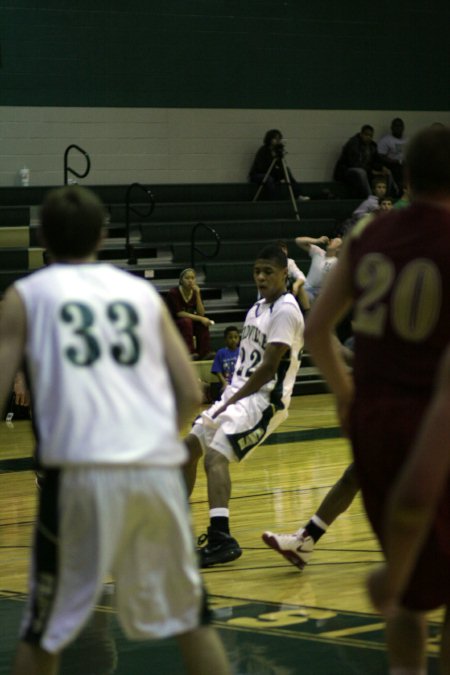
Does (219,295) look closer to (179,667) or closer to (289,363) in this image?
(289,363)

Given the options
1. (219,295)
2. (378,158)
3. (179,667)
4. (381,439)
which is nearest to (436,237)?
(381,439)

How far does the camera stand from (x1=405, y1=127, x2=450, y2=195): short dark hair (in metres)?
3.13

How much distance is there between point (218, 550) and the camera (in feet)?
20.9

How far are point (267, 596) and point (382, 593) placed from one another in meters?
3.13

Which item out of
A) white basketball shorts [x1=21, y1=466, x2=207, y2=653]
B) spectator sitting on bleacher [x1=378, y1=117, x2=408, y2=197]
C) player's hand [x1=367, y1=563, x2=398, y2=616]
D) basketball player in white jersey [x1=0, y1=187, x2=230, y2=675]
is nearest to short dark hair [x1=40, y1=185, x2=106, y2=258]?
basketball player in white jersey [x1=0, y1=187, x2=230, y2=675]

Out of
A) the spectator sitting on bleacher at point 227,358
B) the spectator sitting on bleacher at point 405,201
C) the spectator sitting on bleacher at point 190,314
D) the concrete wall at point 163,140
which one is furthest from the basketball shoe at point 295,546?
the concrete wall at point 163,140

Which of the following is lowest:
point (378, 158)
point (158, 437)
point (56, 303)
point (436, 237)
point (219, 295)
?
point (219, 295)

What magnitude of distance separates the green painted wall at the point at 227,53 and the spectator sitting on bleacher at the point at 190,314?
4.61m

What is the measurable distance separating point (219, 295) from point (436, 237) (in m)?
13.6

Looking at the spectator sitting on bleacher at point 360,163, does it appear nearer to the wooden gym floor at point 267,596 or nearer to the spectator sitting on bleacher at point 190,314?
the spectator sitting on bleacher at point 190,314

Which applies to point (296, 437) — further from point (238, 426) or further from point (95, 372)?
point (95, 372)

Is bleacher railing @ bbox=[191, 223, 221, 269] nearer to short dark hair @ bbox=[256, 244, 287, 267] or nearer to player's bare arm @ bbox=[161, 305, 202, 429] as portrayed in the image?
short dark hair @ bbox=[256, 244, 287, 267]

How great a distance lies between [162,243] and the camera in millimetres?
17188

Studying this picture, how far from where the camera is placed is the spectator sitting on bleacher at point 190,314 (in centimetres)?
1459
